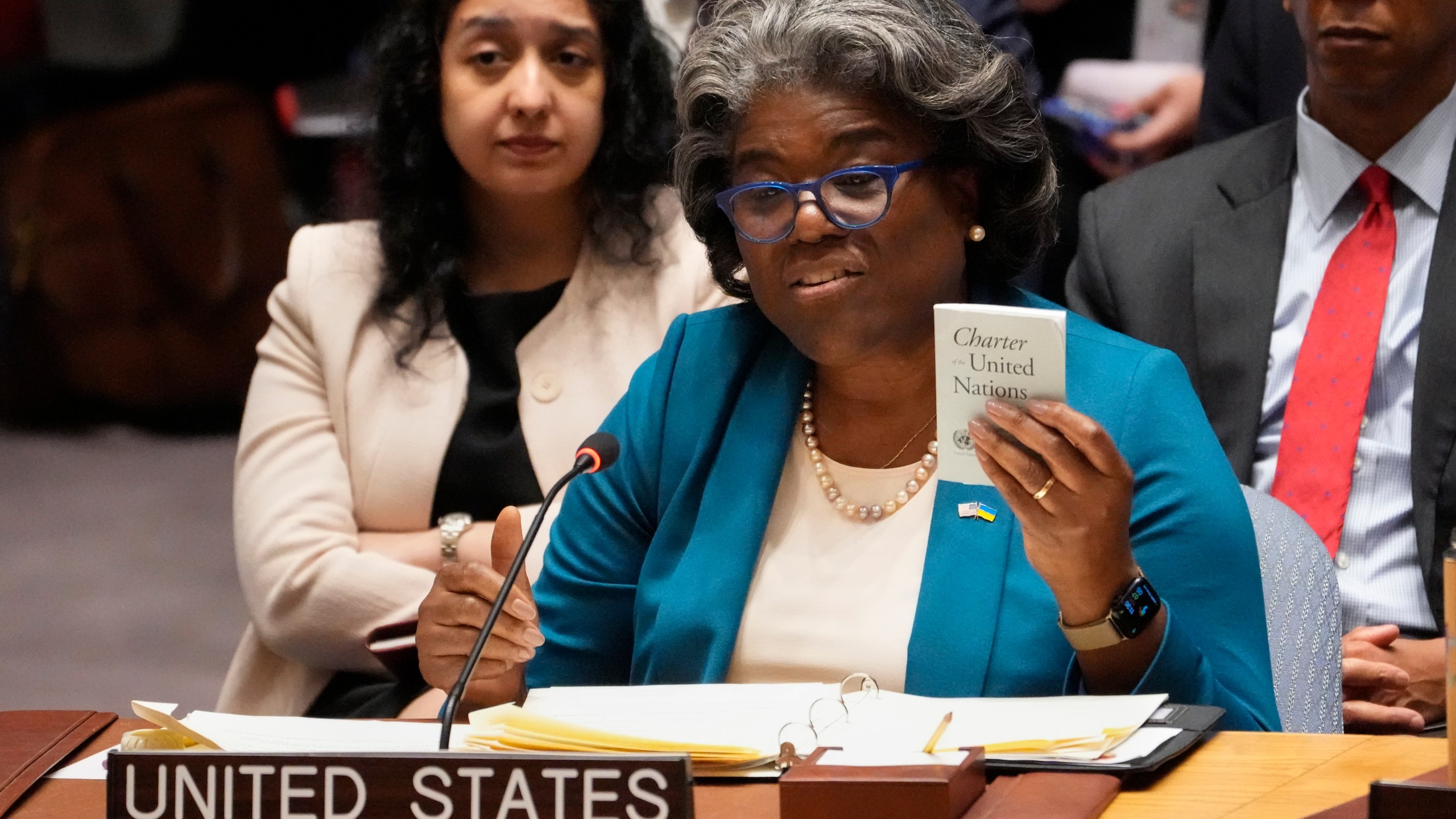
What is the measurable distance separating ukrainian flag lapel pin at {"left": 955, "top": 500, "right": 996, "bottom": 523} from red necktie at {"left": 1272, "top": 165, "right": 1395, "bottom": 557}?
102 cm

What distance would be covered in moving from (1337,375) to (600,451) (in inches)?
57.2

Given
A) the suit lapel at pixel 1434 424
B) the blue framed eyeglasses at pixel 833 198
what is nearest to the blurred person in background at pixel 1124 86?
the suit lapel at pixel 1434 424

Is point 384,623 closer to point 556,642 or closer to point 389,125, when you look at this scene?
point 556,642

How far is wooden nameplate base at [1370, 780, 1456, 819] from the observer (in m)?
1.21

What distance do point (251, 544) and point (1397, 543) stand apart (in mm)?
1800

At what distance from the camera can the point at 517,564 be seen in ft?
5.18

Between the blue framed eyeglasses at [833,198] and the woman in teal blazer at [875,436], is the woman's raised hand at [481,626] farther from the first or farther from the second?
the blue framed eyeglasses at [833,198]

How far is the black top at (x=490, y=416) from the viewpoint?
2.72m

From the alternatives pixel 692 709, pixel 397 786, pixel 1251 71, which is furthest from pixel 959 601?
pixel 1251 71

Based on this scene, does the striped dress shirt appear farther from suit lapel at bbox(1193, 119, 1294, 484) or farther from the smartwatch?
the smartwatch

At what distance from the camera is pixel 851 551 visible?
Result: 1.96 m

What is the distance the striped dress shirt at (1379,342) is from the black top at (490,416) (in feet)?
3.92

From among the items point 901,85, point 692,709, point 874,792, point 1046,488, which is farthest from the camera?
point 901,85

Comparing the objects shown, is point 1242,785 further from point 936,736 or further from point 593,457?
point 593,457
